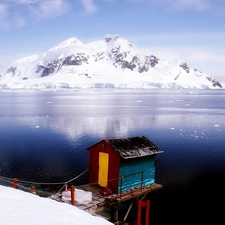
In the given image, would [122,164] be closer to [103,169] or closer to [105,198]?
[103,169]

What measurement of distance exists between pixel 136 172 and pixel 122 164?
1.56 m

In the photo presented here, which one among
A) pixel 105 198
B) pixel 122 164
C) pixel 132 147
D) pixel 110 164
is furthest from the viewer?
pixel 132 147

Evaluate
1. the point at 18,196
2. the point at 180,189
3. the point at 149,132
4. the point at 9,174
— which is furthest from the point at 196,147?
the point at 18,196

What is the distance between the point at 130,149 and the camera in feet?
72.9

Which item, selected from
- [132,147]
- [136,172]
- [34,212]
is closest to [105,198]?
[136,172]

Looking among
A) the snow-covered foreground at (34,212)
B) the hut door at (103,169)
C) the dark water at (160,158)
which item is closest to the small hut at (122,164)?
the hut door at (103,169)

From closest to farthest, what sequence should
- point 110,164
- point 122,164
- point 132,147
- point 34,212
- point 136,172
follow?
point 34,212
point 122,164
point 110,164
point 136,172
point 132,147

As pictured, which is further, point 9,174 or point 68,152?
point 68,152

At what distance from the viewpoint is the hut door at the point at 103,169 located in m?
22.0

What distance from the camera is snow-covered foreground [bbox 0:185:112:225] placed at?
27.2 ft

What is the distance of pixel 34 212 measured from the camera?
9203 millimetres

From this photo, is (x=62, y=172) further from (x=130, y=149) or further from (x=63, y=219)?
(x=63, y=219)

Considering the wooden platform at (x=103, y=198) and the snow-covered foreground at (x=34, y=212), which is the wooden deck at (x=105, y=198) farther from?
the snow-covered foreground at (x=34, y=212)

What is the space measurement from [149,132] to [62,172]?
27074 millimetres
